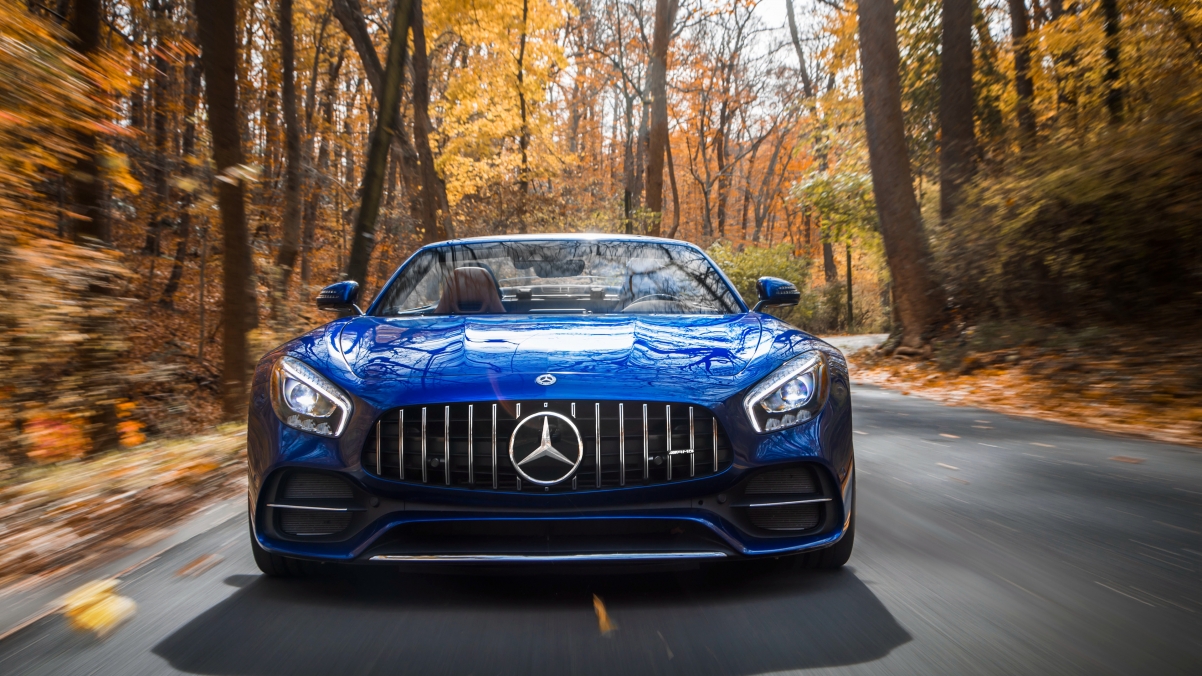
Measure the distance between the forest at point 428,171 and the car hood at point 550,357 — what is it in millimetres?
3128

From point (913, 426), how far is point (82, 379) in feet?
20.8

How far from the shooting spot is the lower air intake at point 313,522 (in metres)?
2.74

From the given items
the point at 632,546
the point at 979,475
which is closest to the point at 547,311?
the point at 632,546

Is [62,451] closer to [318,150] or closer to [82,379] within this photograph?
[82,379]

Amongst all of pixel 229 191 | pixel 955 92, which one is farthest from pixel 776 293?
pixel 955 92

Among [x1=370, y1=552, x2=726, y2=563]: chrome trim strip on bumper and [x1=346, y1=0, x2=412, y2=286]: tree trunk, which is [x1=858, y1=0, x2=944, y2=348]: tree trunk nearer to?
[x1=346, y1=0, x2=412, y2=286]: tree trunk

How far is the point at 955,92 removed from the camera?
13906 mm

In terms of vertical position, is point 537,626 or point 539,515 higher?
point 539,515

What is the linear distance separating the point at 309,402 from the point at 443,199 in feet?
49.0

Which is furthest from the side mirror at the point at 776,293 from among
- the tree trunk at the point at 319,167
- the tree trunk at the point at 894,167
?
the tree trunk at the point at 319,167

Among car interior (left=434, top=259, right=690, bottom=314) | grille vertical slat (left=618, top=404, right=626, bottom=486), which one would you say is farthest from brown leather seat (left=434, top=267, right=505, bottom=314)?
grille vertical slat (left=618, top=404, right=626, bottom=486)

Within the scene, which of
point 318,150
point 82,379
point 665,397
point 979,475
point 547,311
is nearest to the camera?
point 665,397

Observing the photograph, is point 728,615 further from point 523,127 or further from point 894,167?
point 523,127

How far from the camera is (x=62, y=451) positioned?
715cm
